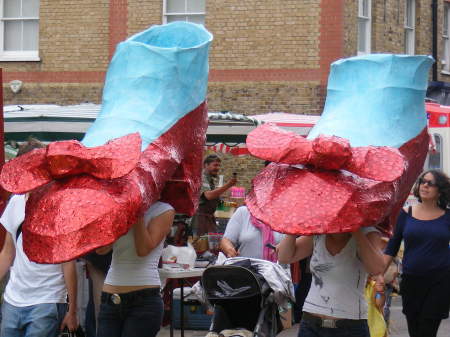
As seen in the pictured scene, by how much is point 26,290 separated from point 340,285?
207 centimetres

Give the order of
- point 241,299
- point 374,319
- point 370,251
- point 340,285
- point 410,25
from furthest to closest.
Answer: point 410,25 → point 374,319 → point 241,299 → point 340,285 → point 370,251

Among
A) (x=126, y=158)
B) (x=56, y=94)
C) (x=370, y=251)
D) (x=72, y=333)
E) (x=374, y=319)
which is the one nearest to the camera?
(x=126, y=158)

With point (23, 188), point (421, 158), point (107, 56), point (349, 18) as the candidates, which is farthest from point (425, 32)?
point (23, 188)

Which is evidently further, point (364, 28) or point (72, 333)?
point (364, 28)

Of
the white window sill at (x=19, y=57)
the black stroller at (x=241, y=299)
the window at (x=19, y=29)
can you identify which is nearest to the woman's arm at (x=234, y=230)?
the black stroller at (x=241, y=299)

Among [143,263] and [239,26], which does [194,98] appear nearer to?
[143,263]

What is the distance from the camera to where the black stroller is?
6582mm

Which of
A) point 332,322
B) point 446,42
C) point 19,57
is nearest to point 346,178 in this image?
point 332,322

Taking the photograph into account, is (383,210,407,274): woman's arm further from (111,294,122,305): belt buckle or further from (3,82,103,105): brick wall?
(3,82,103,105): brick wall

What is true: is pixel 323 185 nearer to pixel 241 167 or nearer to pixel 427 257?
pixel 427 257

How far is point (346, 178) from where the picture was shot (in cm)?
547

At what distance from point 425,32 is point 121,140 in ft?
66.7

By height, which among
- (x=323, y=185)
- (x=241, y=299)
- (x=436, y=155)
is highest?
(x=323, y=185)

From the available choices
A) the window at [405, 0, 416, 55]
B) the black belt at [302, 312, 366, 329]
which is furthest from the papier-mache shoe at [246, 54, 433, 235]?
the window at [405, 0, 416, 55]
